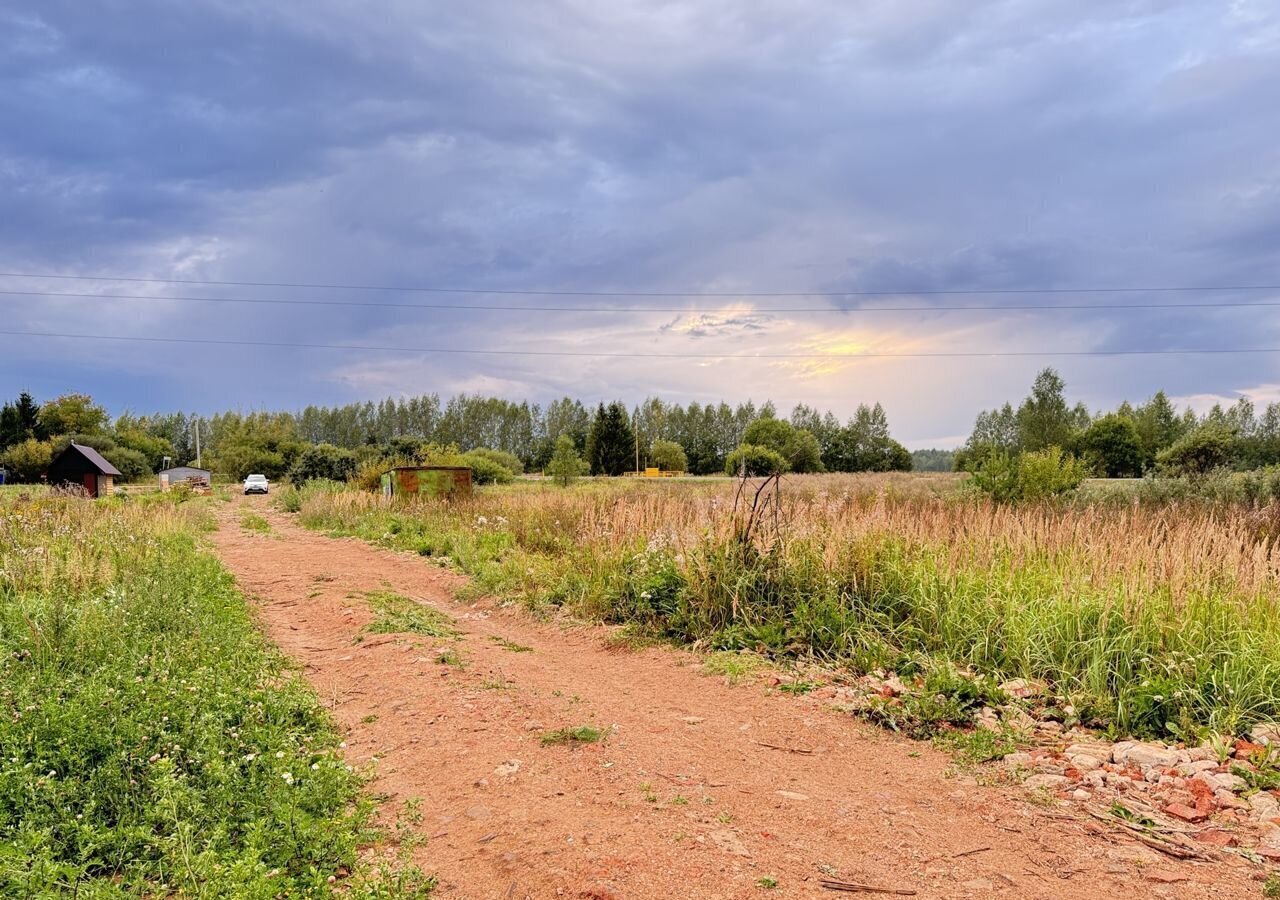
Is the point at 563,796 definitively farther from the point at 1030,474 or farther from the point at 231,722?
the point at 1030,474

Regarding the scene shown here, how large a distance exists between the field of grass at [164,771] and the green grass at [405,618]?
116cm

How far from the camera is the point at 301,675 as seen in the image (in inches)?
215

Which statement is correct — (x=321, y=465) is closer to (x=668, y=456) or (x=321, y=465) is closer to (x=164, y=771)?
(x=668, y=456)

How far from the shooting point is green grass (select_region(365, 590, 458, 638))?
698cm

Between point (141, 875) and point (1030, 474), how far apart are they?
1515 cm

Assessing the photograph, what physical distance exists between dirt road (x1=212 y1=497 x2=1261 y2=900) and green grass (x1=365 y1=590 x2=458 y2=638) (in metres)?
0.72

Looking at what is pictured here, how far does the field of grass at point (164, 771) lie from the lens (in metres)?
2.75

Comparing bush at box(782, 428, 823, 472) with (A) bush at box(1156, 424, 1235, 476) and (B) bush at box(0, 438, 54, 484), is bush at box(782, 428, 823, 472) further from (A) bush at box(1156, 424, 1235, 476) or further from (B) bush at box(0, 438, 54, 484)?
(B) bush at box(0, 438, 54, 484)

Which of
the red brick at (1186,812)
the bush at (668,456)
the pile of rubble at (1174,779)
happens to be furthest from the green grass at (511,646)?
the bush at (668,456)

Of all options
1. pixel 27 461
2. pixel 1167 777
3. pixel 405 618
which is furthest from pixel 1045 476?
pixel 27 461

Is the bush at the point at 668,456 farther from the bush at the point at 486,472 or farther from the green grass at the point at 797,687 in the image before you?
the green grass at the point at 797,687

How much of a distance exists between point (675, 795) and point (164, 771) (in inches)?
93.8

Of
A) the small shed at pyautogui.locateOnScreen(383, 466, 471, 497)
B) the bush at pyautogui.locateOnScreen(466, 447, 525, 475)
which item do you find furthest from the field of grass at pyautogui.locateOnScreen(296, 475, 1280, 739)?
the bush at pyautogui.locateOnScreen(466, 447, 525, 475)

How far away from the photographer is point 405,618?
24.3 feet
